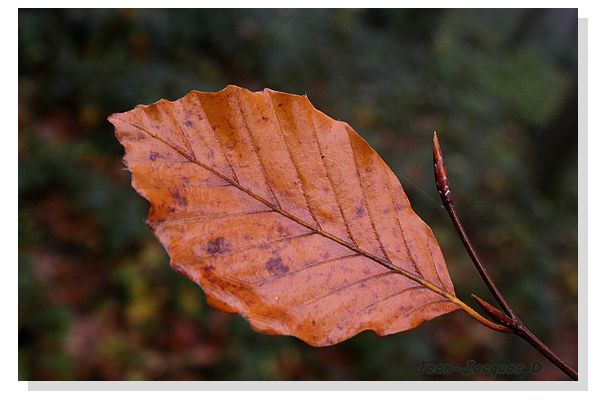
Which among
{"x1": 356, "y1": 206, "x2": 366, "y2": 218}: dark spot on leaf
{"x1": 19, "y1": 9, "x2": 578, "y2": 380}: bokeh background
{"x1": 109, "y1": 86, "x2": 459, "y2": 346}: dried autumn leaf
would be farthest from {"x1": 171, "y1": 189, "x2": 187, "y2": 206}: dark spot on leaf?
{"x1": 19, "y1": 9, "x2": 578, "y2": 380}: bokeh background

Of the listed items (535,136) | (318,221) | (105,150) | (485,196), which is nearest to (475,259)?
(318,221)

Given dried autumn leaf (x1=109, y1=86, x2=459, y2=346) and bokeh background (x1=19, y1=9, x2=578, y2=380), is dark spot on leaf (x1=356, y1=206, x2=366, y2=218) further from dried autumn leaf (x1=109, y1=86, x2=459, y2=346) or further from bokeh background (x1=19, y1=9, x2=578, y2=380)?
bokeh background (x1=19, y1=9, x2=578, y2=380)

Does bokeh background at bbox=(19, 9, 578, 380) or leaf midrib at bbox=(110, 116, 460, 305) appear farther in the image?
bokeh background at bbox=(19, 9, 578, 380)

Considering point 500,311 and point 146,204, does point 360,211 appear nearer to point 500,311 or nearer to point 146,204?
point 500,311

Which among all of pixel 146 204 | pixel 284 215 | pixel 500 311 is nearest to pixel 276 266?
pixel 284 215

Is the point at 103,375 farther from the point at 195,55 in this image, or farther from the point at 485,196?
the point at 485,196

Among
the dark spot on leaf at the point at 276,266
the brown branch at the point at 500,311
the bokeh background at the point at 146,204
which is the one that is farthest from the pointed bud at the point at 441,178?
the bokeh background at the point at 146,204
